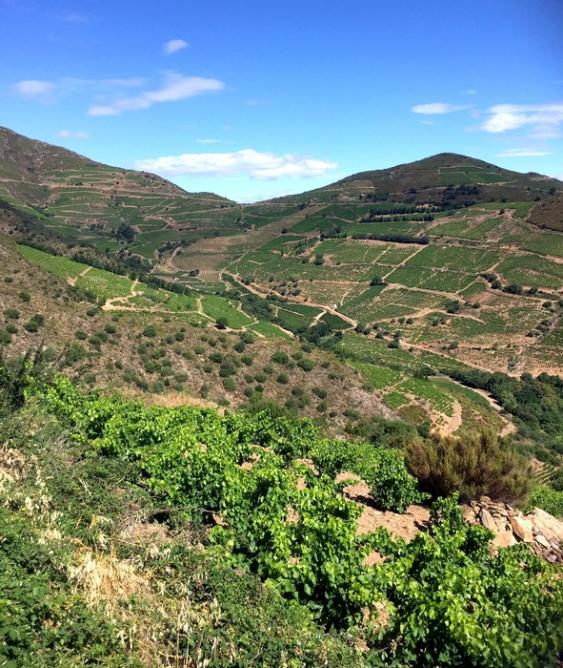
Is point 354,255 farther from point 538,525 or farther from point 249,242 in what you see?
point 538,525

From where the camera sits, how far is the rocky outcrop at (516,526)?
515 inches

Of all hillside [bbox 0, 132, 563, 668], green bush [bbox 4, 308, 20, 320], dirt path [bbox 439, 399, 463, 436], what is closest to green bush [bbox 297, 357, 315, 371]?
hillside [bbox 0, 132, 563, 668]

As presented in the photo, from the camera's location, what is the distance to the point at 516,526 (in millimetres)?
13758

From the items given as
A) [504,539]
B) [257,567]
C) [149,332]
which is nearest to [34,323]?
[149,332]

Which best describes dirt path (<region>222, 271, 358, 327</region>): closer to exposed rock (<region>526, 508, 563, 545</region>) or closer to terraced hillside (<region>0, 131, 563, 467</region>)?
terraced hillside (<region>0, 131, 563, 467</region>)

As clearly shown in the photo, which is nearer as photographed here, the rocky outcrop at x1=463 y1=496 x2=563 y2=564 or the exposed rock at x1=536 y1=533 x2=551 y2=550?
the rocky outcrop at x1=463 y1=496 x2=563 y2=564

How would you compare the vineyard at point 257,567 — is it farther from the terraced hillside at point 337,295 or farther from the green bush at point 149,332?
the green bush at point 149,332

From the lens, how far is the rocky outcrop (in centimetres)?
1309

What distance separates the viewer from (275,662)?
5.45 meters

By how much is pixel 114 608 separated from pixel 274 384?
38.4 metres

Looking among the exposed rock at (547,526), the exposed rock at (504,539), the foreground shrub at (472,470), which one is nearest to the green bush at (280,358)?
the foreground shrub at (472,470)


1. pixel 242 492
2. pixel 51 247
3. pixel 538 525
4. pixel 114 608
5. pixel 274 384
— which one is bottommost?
pixel 274 384

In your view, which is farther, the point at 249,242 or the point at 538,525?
the point at 249,242

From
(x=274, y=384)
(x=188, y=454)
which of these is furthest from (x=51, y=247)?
(x=188, y=454)
